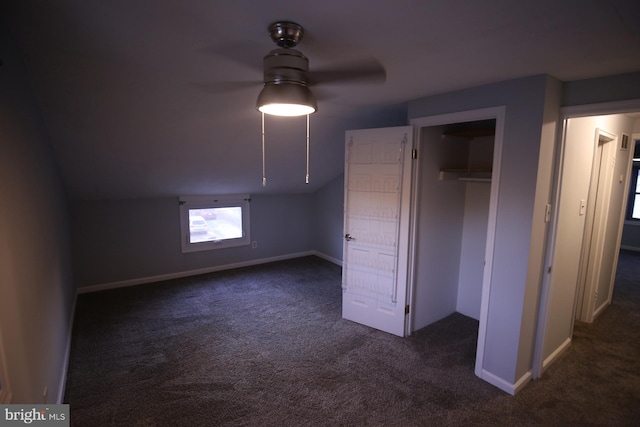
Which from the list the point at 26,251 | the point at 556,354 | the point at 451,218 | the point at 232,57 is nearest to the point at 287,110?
the point at 232,57

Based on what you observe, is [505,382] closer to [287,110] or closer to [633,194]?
[287,110]

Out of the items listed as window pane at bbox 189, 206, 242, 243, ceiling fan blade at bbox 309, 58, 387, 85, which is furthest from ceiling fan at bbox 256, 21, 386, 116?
window pane at bbox 189, 206, 242, 243

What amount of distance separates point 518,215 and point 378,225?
122 centimetres

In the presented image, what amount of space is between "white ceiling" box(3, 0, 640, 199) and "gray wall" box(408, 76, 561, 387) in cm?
16

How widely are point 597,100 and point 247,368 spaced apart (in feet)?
10.5

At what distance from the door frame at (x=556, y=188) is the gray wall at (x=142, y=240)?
13.2 feet

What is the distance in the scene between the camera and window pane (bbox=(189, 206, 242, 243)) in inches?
194

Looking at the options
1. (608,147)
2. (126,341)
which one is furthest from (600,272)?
(126,341)

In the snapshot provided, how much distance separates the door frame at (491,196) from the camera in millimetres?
2391

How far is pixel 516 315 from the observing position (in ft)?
7.87

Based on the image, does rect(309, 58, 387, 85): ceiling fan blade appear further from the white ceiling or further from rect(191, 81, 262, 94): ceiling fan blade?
rect(191, 81, 262, 94): ceiling fan blade

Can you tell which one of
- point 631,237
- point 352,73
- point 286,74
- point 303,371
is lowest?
point 303,371

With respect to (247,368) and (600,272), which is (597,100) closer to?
(600,272)

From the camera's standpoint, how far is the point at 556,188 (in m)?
2.38
